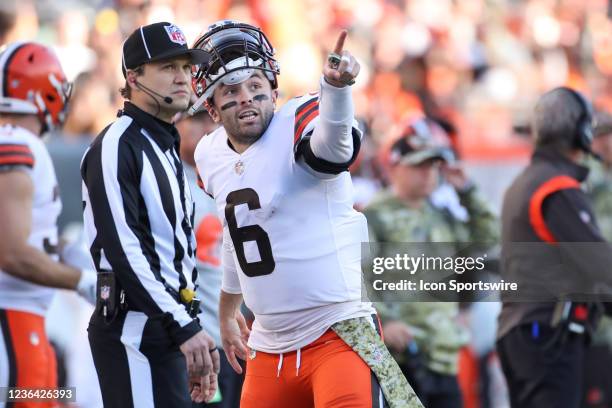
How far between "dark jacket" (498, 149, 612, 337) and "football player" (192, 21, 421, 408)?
73.3 inches

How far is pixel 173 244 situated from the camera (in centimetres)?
452

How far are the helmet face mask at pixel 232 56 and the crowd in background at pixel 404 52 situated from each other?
5.84 metres

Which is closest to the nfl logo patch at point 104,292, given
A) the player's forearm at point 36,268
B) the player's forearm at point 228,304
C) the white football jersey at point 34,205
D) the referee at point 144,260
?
the referee at point 144,260

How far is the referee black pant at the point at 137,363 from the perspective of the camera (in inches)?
173

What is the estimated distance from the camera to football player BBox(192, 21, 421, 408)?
4.18m

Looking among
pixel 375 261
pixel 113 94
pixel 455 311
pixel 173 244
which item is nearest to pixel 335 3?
pixel 113 94

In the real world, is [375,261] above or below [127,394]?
above

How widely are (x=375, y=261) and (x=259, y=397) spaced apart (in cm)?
151

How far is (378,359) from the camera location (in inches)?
165

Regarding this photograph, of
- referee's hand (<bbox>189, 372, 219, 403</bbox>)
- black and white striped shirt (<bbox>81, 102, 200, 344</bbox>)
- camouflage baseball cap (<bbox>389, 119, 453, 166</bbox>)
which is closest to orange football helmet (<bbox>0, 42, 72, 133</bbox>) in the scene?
black and white striped shirt (<bbox>81, 102, 200, 344</bbox>)

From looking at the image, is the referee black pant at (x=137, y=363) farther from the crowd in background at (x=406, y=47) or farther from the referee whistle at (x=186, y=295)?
the crowd in background at (x=406, y=47)

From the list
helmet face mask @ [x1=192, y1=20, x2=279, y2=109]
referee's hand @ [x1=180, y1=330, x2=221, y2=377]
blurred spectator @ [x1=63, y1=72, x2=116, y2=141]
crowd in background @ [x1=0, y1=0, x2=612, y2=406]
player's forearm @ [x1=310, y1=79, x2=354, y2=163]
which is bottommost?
referee's hand @ [x1=180, y1=330, x2=221, y2=377]

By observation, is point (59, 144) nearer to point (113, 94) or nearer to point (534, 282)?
point (113, 94)

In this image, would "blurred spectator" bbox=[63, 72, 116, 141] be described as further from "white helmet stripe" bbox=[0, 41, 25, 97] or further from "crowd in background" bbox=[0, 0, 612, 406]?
"white helmet stripe" bbox=[0, 41, 25, 97]
